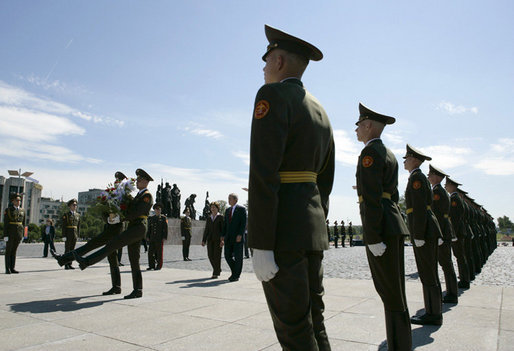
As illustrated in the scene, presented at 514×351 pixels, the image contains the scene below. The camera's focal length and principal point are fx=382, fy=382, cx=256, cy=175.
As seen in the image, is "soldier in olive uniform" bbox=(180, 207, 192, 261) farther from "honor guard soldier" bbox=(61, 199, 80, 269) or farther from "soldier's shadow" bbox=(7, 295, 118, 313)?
"soldier's shadow" bbox=(7, 295, 118, 313)

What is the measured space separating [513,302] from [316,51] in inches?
222

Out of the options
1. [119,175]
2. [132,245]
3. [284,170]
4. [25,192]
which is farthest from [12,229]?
[25,192]

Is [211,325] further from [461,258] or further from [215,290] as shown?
[461,258]

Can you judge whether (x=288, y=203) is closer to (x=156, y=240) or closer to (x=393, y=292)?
(x=393, y=292)

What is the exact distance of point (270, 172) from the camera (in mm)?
2123

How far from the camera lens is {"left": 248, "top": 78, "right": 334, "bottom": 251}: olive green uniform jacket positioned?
213cm

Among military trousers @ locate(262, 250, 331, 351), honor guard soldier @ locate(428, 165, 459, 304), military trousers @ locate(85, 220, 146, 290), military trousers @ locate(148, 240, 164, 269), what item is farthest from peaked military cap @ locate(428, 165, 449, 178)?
military trousers @ locate(148, 240, 164, 269)

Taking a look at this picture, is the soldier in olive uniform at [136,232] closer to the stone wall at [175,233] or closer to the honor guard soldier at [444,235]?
the honor guard soldier at [444,235]

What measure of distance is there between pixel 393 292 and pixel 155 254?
9949 mm

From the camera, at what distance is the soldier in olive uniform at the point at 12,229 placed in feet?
34.4

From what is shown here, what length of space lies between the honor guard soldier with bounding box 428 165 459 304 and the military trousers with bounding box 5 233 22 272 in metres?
10.5

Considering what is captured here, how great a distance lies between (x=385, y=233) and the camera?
137 inches

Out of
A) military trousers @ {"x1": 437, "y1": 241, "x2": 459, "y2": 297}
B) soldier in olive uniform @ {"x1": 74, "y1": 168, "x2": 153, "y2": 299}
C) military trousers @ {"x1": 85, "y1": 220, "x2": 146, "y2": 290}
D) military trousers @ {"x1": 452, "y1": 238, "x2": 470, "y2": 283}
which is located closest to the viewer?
military trousers @ {"x1": 437, "y1": 241, "x2": 459, "y2": 297}

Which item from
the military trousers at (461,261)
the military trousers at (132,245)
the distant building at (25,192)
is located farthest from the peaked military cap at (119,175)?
the distant building at (25,192)
